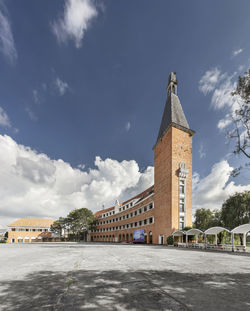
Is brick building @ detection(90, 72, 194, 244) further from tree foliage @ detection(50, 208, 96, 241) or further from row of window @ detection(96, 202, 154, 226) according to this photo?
tree foliage @ detection(50, 208, 96, 241)

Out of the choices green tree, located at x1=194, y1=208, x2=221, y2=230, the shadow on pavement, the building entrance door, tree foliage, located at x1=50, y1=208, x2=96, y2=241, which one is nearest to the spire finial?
green tree, located at x1=194, y1=208, x2=221, y2=230

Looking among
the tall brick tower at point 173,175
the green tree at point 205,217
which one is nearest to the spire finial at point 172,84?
the tall brick tower at point 173,175

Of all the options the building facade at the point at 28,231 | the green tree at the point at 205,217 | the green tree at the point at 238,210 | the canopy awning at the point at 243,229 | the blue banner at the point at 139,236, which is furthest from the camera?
the building facade at the point at 28,231

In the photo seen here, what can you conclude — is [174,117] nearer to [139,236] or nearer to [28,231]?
[139,236]

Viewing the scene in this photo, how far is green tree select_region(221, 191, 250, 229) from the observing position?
40653 mm

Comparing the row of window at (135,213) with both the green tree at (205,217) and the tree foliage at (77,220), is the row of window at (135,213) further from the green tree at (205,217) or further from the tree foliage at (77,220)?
the green tree at (205,217)

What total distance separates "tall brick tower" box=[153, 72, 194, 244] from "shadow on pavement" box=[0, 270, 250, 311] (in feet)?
104

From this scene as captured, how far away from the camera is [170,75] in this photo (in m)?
56.3

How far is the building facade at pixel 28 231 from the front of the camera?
8080 centimetres

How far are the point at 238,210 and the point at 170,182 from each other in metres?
17.1

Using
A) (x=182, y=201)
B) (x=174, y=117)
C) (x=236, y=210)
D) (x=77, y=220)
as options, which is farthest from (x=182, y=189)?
(x=77, y=220)

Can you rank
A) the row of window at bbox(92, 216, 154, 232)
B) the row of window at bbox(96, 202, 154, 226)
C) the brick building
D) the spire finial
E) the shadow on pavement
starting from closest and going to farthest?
the shadow on pavement
the brick building
the row of window at bbox(92, 216, 154, 232)
the row of window at bbox(96, 202, 154, 226)
the spire finial

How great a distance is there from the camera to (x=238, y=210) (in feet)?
136

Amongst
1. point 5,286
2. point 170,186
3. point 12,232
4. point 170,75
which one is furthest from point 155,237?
point 12,232
